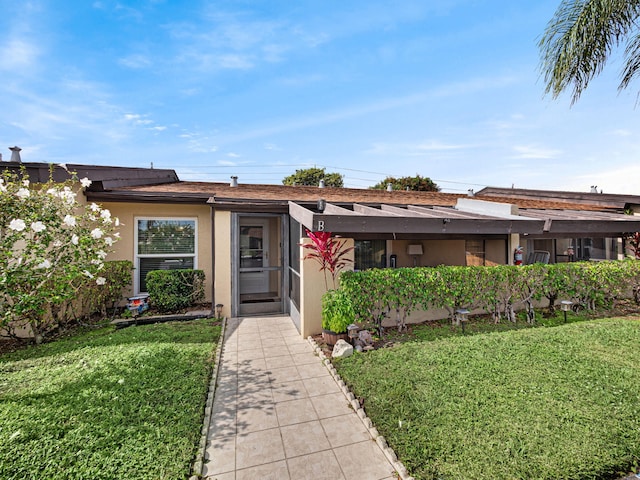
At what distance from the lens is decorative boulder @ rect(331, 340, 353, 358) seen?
217 inches

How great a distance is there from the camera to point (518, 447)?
10.2 ft

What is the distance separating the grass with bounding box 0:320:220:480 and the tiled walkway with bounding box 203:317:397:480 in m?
0.34

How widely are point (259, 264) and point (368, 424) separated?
627 centimetres

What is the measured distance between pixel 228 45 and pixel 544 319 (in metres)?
12.4

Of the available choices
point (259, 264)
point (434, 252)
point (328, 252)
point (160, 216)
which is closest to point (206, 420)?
point (328, 252)

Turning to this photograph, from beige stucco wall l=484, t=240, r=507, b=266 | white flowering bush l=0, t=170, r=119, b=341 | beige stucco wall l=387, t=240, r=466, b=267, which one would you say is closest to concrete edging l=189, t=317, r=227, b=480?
white flowering bush l=0, t=170, r=119, b=341

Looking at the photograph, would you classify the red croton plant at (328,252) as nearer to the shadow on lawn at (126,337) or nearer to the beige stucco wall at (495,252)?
the shadow on lawn at (126,337)

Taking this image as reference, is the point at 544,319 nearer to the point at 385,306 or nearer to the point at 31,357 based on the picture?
→ the point at 385,306

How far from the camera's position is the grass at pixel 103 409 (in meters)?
2.94

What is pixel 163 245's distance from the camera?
8.84 m

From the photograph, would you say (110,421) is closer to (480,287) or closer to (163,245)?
(163,245)

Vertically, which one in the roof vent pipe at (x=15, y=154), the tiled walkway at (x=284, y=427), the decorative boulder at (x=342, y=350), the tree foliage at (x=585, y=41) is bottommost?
the tiled walkway at (x=284, y=427)

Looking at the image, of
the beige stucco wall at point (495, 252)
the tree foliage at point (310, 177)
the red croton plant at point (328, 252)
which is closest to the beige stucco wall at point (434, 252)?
the beige stucco wall at point (495, 252)

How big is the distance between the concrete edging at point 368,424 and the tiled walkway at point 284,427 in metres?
0.05
